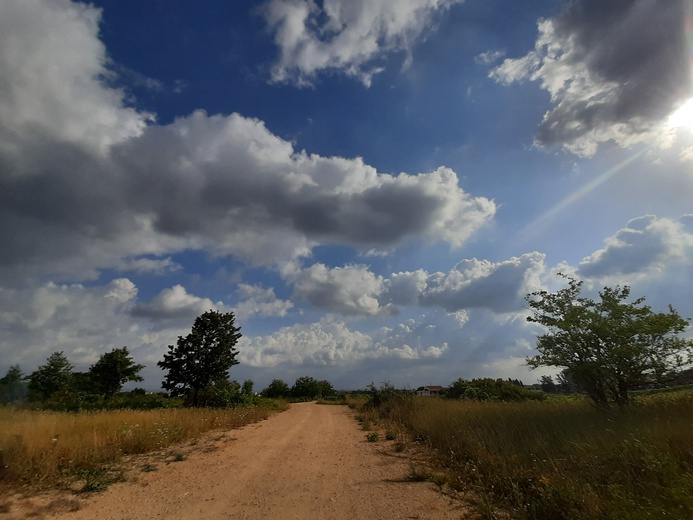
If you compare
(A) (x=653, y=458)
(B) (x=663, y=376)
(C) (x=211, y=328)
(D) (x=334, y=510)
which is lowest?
(D) (x=334, y=510)

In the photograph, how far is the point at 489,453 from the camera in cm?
749

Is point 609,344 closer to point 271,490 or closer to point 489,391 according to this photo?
point 271,490

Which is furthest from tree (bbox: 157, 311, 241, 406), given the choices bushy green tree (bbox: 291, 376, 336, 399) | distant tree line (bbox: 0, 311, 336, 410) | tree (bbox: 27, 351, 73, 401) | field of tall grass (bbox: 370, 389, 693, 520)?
bushy green tree (bbox: 291, 376, 336, 399)

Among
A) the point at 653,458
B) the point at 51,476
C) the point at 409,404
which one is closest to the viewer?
the point at 653,458

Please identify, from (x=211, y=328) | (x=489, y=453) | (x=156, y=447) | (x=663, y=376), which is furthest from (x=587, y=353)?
(x=211, y=328)

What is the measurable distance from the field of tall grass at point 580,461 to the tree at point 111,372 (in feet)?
100

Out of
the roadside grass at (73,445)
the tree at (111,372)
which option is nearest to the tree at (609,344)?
the roadside grass at (73,445)

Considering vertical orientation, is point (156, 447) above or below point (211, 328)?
below

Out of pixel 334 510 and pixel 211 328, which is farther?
pixel 211 328

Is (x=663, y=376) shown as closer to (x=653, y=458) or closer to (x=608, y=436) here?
(x=608, y=436)

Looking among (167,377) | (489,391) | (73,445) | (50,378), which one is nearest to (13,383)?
(50,378)

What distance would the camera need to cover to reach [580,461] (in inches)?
236

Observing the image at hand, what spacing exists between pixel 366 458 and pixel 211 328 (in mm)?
23457

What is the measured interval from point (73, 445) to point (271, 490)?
487 centimetres
